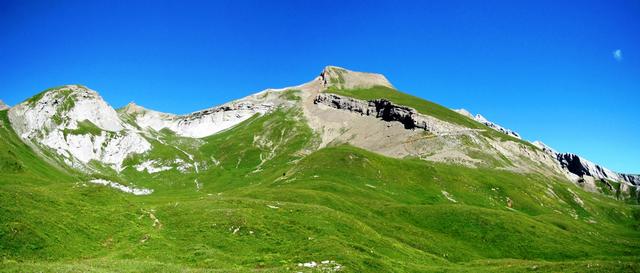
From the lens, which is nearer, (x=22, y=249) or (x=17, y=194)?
(x=22, y=249)

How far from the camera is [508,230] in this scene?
3123 inches

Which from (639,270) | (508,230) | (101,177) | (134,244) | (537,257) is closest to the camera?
(639,270)

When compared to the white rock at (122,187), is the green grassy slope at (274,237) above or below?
below

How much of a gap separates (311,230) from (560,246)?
1831 inches

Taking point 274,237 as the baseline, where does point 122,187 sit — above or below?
above

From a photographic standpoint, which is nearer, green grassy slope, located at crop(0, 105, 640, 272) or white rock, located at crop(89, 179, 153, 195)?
green grassy slope, located at crop(0, 105, 640, 272)

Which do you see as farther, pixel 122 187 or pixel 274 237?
pixel 122 187

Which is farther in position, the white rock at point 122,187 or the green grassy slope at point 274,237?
the white rock at point 122,187

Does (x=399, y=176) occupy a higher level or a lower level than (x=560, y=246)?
higher

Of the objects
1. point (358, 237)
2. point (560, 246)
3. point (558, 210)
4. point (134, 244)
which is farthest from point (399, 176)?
point (134, 244)

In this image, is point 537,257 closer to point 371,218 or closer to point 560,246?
point 560,246

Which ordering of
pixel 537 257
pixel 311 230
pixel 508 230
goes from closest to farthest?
pixel 311 230
pixel 537 257
pixel 508 230

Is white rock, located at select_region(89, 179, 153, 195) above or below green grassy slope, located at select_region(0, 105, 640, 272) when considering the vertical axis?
above

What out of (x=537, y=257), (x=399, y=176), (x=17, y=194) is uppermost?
(x=399, y=176)
